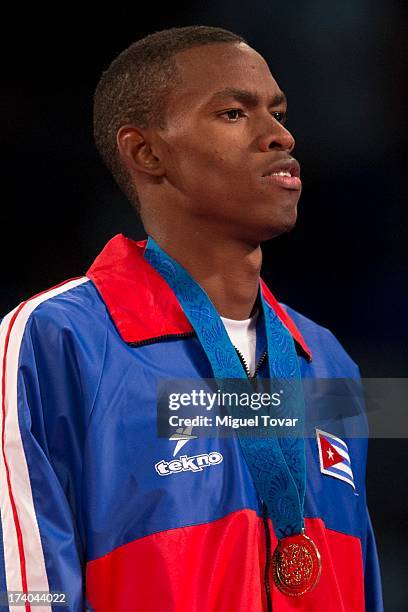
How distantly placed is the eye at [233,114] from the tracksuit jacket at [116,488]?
1.20ft

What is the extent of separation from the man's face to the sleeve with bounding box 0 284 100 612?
0.36m

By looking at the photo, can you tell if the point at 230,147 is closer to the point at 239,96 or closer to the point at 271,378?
the point at 239,96

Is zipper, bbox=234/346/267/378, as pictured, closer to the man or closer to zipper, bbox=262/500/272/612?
the man

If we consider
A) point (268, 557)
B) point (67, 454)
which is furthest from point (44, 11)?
point (268, 557)

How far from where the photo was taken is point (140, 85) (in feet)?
6.13

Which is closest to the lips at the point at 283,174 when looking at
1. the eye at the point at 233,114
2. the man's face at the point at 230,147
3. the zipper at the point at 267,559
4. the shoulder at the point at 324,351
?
the man's face at the point at 230,147

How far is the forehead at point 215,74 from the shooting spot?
1.77 meters

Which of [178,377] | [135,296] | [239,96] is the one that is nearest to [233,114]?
[239,96]

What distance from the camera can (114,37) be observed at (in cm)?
268

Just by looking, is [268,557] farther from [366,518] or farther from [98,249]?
[98,249]

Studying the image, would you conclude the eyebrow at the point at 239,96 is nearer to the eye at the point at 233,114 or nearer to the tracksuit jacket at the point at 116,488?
the eye at the point at 233,114

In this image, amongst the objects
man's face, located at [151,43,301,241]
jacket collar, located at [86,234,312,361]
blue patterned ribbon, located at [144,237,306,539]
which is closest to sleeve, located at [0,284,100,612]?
jacket collar, located at [86,234,312,361]

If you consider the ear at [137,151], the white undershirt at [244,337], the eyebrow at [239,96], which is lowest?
the white undershirt at [244,337]

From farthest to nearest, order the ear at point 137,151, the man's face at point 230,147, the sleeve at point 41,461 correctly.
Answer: the ear at point 137,151 → the man's face at point 230,147 → the sleeve at point 41,461
